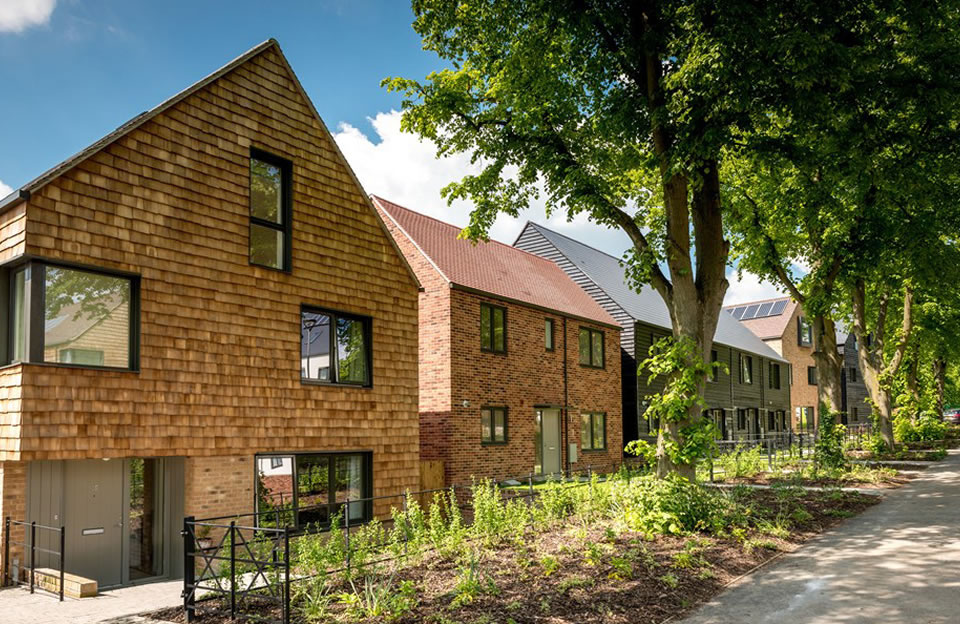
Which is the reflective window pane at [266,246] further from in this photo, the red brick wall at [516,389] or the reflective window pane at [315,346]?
the red brick wall at [516,389]

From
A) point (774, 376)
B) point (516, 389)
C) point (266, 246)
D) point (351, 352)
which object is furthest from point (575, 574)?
point (774, 376)

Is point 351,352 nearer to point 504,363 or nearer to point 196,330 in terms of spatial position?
point 196,330

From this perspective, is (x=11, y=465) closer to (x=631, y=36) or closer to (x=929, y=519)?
(x=631, y=36)

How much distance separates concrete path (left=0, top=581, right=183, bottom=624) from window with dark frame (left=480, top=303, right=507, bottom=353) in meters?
12.8

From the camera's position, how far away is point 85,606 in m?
9.28

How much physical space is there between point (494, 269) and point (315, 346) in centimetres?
1145


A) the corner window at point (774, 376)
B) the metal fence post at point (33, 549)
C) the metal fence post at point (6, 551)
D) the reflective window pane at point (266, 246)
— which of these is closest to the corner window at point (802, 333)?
the corner window at point (774, 376)

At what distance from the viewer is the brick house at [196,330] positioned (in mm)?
10664

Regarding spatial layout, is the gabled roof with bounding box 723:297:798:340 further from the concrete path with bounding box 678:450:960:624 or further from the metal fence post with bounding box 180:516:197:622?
the metal fence post with bounding box 180:516:197:622

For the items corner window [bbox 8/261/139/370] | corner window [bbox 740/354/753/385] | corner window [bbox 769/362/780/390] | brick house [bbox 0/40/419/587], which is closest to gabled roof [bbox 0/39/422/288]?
brick house [bbox 0/40/419/587]

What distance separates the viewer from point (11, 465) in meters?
10.5

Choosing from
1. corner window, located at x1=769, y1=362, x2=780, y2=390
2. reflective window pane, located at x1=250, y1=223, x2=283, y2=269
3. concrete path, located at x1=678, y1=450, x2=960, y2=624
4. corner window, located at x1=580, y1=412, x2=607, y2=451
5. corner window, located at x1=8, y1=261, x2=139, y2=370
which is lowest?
concrete path, located at x1=678, y1=450, x2=960, y2=624

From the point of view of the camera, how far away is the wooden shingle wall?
10.8 meters

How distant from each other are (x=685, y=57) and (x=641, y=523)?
7251 millimetres
